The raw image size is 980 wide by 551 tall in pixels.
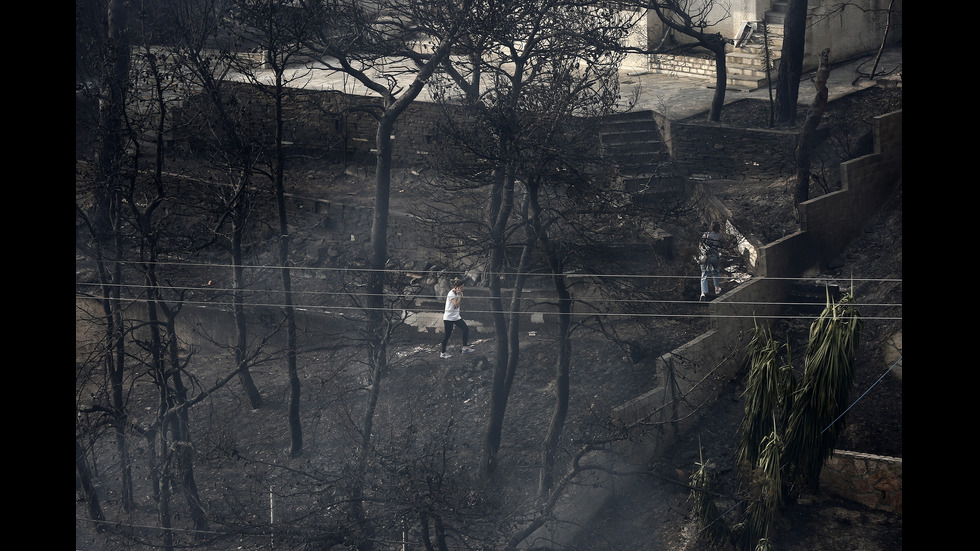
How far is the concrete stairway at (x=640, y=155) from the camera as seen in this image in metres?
18.0

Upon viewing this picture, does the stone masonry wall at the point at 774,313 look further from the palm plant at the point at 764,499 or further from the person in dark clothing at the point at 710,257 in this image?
the palm plant at the point at 764,499

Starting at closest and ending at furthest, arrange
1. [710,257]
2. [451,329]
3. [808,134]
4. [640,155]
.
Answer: [710,257], [808,134], [451,329], [640,155]

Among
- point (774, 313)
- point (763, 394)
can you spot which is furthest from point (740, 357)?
point (763, 394)

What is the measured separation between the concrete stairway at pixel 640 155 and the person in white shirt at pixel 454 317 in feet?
12.1

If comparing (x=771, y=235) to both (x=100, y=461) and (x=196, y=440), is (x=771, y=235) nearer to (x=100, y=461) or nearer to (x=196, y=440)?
(x=196, y=440)

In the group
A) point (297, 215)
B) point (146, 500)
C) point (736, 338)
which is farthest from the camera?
point (297, 215)

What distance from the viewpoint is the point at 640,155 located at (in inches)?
758

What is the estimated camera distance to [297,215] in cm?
2131

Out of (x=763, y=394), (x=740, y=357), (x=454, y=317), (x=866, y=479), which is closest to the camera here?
(x=763, y=394)

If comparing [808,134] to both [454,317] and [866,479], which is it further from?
[454,317]

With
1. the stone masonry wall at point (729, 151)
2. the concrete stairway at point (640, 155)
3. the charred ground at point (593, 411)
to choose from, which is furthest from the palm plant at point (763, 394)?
the stone masonry wall at point (729, 151)

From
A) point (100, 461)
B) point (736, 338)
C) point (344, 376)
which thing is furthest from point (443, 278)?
point (100, 461)

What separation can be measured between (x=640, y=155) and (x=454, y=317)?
5839 millimetres

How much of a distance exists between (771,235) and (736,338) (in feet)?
8.09
